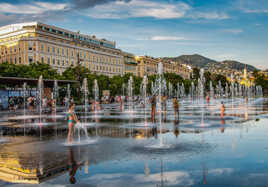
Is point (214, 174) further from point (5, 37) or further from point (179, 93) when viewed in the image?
point (179, 93)

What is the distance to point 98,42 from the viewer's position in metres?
120

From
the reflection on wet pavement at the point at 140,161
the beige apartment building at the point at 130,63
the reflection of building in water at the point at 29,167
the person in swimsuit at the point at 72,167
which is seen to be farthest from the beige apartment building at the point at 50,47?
the person in swimsuit at the point at 72,167

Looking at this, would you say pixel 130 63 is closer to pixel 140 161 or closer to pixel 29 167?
pixel 140 161

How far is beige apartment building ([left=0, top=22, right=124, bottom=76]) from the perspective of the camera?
8450 cm

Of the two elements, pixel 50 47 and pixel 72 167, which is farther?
pixel 50 47

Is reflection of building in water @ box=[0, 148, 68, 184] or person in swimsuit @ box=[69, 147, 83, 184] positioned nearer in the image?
person in swimsuit @ box=[69, 147, 83, 184]

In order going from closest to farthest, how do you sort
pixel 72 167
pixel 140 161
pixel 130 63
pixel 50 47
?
pixel 72 167
pixel 140 161
pixel 50 47
pixel 130 63

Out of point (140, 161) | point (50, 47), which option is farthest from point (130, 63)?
point (140, 161)

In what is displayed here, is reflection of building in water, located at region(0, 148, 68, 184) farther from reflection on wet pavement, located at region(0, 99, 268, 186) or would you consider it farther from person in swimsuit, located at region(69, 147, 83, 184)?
person in swimsuit, located at region(69, 147, 83, 184)

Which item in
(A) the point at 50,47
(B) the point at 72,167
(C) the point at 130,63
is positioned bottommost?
(B) the point at 72,167

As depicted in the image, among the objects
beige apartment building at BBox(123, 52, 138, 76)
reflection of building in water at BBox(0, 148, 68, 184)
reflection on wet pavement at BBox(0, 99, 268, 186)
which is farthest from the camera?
beige apartment building at BBox(123, 52, 138, 76)

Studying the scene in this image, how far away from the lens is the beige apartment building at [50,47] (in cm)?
8450

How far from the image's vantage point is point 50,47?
8975 centimetres

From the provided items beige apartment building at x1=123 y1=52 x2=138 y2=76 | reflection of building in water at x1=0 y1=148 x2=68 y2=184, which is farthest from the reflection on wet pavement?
beige apartment building at x1=123 y1=52 x2=138 y2=76
